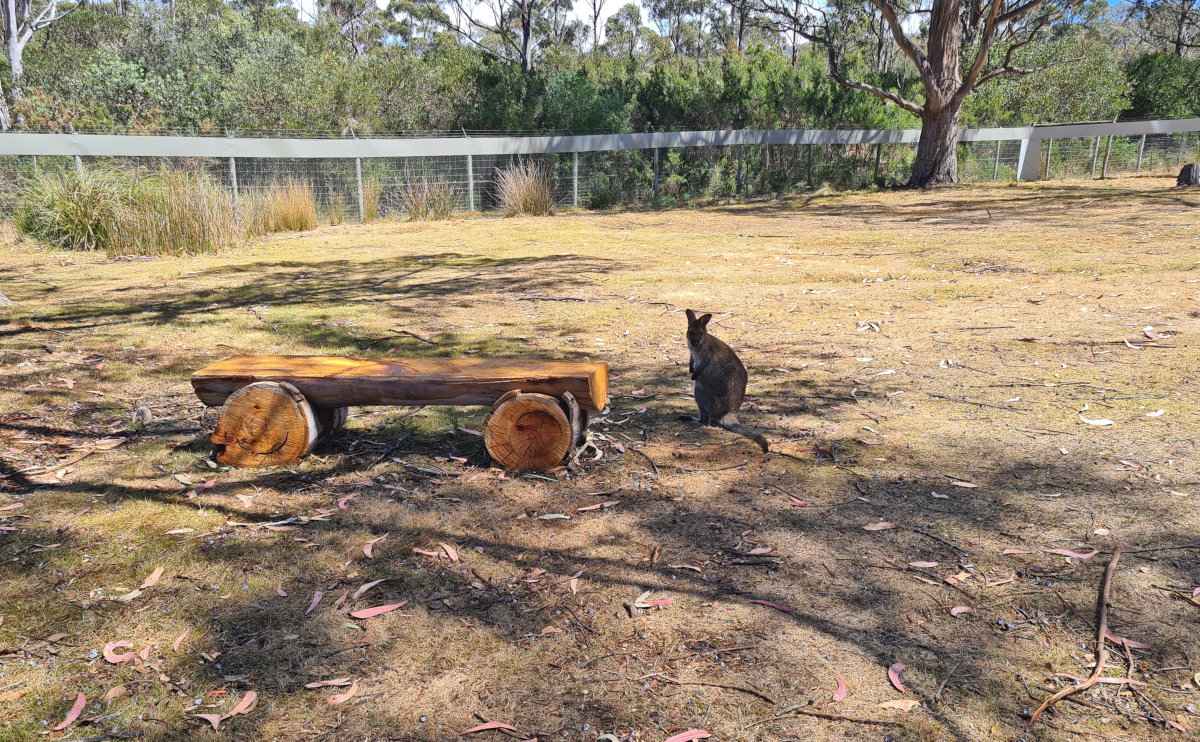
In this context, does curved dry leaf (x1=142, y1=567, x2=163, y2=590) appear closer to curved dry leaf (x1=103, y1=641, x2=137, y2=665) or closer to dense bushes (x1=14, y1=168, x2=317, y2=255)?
curved dry leaf (x1=103, y1=641, x2=137, y2=665)

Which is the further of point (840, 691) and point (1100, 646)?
point (1100, 646)

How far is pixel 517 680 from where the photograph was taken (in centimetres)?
245

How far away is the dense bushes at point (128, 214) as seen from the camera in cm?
1131

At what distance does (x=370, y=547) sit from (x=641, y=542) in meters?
0.99

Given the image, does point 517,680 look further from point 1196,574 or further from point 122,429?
point 122,429

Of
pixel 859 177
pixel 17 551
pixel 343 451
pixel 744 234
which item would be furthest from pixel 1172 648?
pixel 859 177

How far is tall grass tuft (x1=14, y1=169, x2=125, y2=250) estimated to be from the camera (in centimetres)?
1166

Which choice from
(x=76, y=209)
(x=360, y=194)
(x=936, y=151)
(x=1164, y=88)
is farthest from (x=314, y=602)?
(x=1164, y=88)

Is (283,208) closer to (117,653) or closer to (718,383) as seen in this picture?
(718,383)

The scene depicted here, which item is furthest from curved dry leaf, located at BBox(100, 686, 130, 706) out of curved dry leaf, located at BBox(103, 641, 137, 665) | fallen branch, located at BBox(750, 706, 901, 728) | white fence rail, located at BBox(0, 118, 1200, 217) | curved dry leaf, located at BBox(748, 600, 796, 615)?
white fence rail, located at BBox(0, 118, 1200, 217)

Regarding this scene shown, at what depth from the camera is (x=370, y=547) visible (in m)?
3.21

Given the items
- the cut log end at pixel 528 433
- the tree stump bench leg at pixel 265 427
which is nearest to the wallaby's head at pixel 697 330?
the cut log end at pixel 528 433

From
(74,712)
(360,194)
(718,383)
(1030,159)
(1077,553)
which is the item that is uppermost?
(1030,159)

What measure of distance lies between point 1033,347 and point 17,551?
5.80 meters
